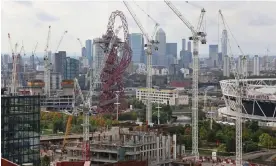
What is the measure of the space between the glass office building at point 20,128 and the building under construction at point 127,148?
2143 mm

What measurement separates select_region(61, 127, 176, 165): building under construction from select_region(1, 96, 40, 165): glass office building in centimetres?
214

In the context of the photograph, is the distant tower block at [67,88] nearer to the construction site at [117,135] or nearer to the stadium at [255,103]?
the construction site at [117,135]

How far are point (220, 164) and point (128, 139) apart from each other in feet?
5.88

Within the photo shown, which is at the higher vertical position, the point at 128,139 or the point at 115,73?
the point at 115,73

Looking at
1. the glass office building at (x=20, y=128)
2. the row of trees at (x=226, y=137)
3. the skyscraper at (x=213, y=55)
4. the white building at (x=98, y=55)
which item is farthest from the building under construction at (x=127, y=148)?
the skyscraper at (x=213, y=55)

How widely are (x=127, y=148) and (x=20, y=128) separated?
2655mm

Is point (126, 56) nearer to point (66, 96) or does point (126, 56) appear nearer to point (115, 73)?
point (115, 73)

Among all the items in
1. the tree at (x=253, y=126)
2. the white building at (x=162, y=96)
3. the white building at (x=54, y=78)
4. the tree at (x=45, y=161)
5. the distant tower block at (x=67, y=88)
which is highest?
the white building at (x=54, y=78)

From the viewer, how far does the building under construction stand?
8.84 meters

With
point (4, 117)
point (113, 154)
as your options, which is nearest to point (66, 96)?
point (113, 154)

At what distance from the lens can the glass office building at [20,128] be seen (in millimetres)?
6488

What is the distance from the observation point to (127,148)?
8.84 metres

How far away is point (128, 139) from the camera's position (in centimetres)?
940

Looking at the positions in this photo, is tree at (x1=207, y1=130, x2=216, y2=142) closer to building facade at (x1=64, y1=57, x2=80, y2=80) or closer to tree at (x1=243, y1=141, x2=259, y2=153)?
tree at (x1=243, y1=141, x2=259, y2=153)
